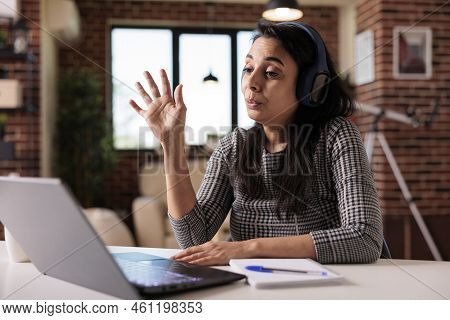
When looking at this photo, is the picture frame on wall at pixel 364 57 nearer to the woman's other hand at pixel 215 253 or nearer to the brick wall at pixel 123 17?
the brick wall at pixel 123 17

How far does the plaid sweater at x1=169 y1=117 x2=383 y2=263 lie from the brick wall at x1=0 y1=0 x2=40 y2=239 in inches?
112

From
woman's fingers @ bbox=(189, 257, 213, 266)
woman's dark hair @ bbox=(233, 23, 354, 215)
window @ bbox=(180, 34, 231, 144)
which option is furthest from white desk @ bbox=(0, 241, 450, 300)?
window @ bbox=(180, 34, 231, 144)

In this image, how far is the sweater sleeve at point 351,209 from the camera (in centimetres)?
93

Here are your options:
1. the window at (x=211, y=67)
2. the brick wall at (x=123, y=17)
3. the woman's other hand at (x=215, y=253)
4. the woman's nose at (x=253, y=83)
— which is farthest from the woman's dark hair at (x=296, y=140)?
the brick wall at (x=123, y=17)

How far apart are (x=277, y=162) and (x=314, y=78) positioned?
21 centimetres

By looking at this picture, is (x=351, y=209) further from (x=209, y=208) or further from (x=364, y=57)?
(x=364, y=57)

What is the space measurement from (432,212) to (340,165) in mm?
3185

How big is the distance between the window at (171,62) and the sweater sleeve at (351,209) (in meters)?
3.56

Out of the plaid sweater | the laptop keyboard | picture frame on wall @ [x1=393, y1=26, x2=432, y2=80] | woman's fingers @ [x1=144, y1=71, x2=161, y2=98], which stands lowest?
the laptop keyboard

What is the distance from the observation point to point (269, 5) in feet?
8.95

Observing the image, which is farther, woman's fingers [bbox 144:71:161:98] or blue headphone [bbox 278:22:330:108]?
blue headphone [bbox 278:22:330:108]

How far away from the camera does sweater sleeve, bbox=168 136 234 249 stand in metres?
1.16

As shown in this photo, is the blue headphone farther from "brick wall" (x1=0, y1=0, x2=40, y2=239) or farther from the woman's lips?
"brick wall" (x1=0, y1=0, x2=40, y2=239)

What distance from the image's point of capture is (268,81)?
1.18 meters
